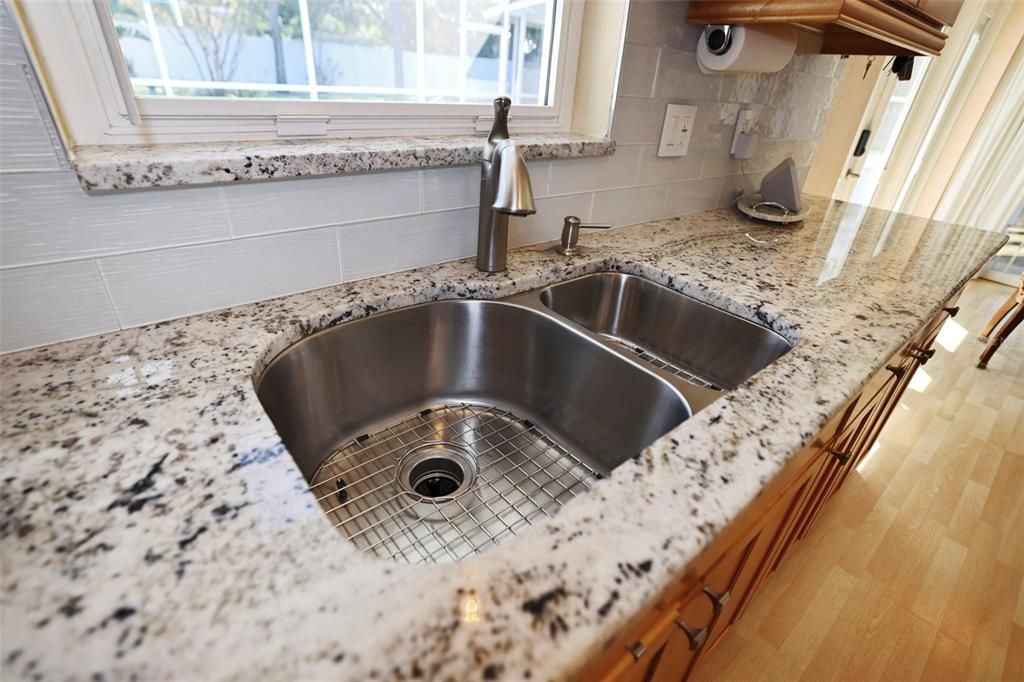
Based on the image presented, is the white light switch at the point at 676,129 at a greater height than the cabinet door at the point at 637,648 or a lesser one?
greater

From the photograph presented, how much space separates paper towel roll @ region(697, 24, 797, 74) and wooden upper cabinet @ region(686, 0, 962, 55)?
0.05 metres

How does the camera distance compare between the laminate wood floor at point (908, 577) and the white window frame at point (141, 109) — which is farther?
the laminate wood floor at point (908, 577)

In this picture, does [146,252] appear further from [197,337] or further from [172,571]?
[172,571]

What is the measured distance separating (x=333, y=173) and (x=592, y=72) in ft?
2.30

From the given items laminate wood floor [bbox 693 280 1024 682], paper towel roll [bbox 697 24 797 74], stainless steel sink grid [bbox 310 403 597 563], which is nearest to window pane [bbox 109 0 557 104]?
paper towel roll [bbox 697 24 797 74]

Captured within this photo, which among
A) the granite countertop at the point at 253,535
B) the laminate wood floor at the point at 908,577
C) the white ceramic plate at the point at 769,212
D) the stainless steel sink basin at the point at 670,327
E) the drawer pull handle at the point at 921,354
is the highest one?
the white ceramic plate at the point at 769,212

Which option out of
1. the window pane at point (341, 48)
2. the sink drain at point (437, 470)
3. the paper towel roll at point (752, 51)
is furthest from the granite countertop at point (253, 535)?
the paper towel roll at point (752, 51)

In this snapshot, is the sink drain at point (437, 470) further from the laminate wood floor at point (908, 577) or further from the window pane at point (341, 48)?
the laminate wood floor at point (908, 577)

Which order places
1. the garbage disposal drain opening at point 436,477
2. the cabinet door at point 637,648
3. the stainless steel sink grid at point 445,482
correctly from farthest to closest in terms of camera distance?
the garbage disposal drain opening at point 436,477, the stainless steel sink grid at point 445,482, the cabinet door at point 637,648

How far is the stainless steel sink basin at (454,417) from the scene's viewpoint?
709 millimetres

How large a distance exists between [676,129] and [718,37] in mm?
215

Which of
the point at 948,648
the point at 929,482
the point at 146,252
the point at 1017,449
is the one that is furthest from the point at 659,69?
the point at 1017,449

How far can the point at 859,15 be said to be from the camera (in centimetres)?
96

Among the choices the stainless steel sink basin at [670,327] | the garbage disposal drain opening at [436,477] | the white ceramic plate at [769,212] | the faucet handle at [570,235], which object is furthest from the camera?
the white ceramic plate at [769,212]
